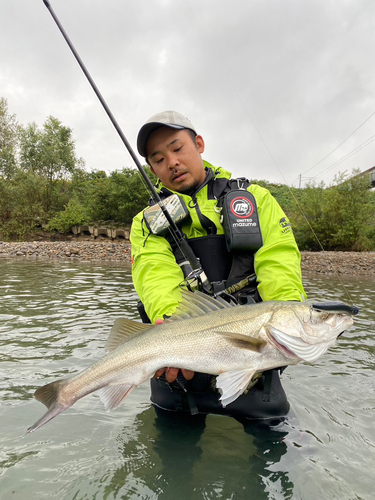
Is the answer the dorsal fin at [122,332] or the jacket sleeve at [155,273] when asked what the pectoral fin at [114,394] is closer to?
the dorsal fin at [122,332]

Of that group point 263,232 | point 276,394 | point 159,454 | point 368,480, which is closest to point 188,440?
point 159,454

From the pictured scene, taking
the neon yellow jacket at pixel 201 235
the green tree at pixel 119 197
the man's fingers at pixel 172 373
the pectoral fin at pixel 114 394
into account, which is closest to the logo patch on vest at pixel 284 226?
the neon yellow jacket at pixel 201 235

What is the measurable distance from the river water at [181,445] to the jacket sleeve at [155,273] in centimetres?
109

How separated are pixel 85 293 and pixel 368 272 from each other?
13998 mm

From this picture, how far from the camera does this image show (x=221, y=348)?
257 centimetres

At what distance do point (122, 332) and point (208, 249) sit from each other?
123cm

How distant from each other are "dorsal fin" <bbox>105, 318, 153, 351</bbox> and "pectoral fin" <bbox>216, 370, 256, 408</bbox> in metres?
0.69

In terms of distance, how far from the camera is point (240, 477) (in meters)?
2.62

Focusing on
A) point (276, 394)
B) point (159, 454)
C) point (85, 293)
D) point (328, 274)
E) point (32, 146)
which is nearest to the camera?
point (159, 454)

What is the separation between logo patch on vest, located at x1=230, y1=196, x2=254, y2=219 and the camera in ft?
11.2

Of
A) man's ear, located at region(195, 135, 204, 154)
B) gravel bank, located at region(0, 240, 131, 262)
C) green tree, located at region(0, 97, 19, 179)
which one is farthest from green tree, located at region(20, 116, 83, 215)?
man's ear, located at region(195, 135, 204, 154)

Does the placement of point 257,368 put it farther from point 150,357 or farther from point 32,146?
point 32,146

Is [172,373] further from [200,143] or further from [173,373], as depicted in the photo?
[200,143]

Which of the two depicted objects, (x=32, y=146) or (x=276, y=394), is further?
(x=32, y=146)
